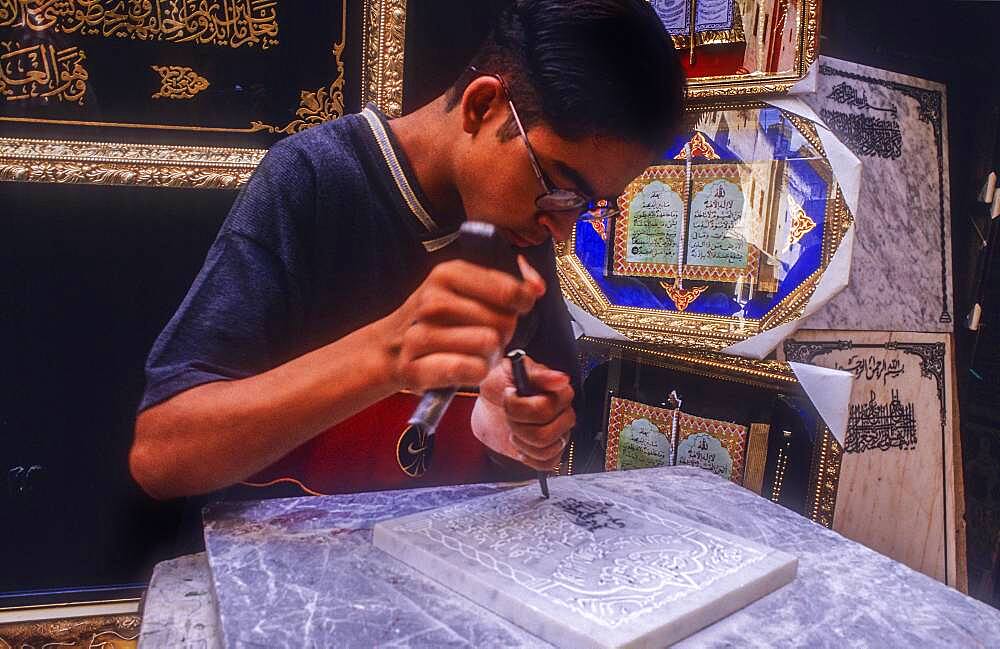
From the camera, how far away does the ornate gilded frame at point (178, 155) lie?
1483 millimetres

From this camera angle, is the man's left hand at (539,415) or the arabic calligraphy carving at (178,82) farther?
the arabic calligraphy carving at (178,82)

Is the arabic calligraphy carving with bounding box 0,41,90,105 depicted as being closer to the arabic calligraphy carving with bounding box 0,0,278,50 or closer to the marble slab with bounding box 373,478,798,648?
the arabic calligraphy carving with bounding box 0,0,278,50

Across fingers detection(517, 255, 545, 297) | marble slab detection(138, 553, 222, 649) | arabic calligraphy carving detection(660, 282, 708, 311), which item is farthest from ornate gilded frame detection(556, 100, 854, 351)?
marble slab detection(138, 553, 222, 649)

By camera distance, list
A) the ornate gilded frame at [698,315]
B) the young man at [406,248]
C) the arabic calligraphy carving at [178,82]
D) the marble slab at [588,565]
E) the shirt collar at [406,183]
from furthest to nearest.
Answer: the arabic calligraphy carving at [178,82], the ornate gilded frame at [698,315], the shirt collar at [406,183], the young man at [406,248], the marble slab at [588,565]

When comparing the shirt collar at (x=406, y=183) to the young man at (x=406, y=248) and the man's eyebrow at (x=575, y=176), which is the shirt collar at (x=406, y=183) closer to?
the young man at (x=406, y=248)

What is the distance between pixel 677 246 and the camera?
165 cm

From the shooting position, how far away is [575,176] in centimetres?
100

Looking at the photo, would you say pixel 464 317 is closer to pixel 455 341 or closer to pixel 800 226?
pixel 455 341

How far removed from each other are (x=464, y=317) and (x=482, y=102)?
0.40 meters

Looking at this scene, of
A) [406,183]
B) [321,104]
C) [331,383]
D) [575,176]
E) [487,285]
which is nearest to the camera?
[487,285]

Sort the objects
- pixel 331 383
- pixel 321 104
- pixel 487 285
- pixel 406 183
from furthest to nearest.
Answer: pixel 321 104, pixel 406 183, pixel 331 383, pixel 487 285

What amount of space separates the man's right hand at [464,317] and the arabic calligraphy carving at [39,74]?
1.19 meters

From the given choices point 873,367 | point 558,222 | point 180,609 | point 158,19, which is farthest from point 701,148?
point 180,609

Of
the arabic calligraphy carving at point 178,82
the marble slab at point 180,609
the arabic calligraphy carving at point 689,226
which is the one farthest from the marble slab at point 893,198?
the arabic calligraphy carving at point 178,82
